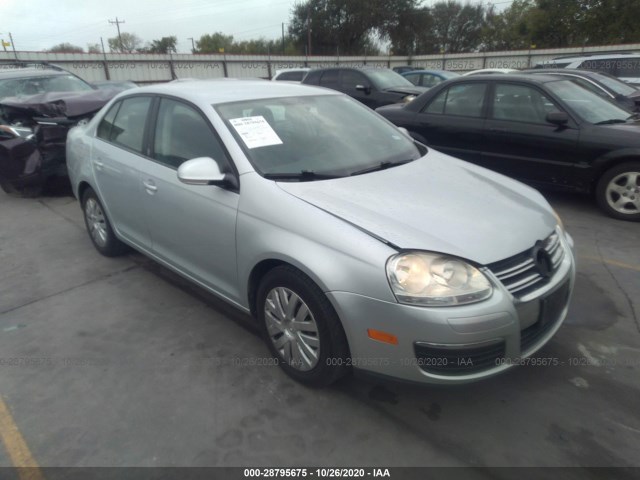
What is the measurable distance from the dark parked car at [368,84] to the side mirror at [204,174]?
25.6 feet

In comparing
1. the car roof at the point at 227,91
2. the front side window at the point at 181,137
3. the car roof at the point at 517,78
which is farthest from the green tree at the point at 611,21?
Answer: the front side window at the point at 181,137

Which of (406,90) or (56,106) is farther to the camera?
(406,90)

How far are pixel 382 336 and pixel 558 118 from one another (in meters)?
4.14

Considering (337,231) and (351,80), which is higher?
(351,80)

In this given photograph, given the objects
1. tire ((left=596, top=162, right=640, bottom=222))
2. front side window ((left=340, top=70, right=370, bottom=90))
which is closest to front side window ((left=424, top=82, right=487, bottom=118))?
tire ((left=596, top=162, right=640, bottom=222))

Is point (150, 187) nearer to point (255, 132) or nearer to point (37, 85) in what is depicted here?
point (255, 132)

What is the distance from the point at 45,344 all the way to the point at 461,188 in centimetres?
292

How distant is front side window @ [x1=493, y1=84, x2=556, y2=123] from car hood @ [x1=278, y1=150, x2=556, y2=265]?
2.81 m

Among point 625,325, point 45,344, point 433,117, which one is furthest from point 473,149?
point 45,344

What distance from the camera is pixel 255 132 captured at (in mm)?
2838

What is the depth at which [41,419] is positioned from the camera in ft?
7.91

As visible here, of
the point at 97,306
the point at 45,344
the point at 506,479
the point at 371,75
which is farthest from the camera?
the point at 371,75

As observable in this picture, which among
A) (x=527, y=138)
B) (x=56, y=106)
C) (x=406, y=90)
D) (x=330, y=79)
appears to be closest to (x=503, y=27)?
(x=330, y=79)

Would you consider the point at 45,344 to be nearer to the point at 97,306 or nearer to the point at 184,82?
the point at 97,306
